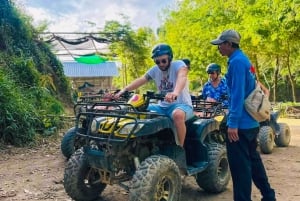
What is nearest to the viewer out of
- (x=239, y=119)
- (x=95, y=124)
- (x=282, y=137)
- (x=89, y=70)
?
(x=239, y=119)

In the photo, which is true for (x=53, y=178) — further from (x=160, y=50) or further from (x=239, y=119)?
(x=239, y=119)

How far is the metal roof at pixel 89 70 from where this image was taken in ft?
106

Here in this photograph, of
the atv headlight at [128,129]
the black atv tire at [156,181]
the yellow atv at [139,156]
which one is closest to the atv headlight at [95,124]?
the yellow atv at [139,156]

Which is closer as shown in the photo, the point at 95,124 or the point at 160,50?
the point at 95,124

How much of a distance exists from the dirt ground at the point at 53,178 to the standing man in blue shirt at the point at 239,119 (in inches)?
41.8

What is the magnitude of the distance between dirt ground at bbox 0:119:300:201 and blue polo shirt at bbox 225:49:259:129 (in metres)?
1.39

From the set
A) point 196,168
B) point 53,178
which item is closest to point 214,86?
point 196,168

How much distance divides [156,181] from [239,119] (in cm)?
95

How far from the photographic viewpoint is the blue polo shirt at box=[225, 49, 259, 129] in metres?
3.61

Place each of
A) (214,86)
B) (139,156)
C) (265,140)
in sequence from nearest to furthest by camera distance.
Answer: (139,156)
(214,86)
(265,140)

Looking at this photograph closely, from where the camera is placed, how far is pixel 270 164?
678cm

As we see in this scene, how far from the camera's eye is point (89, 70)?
109ft

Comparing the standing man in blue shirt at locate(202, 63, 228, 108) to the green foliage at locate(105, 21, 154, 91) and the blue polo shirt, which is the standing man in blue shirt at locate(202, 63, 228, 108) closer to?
the blue polo shirt

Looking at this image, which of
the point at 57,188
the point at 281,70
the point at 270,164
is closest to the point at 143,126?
the point at 57,188
